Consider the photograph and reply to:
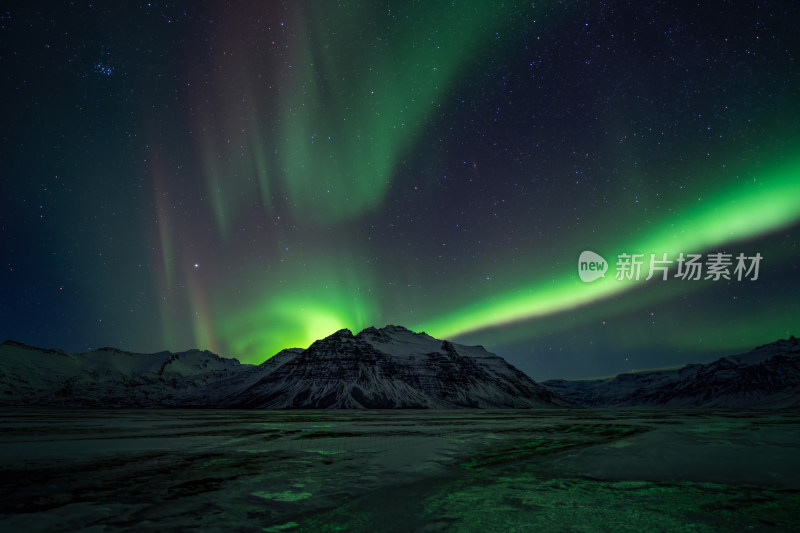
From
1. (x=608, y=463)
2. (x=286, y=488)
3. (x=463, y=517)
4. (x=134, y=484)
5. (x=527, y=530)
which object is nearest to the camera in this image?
(x=527, y=530)

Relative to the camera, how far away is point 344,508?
739 cm

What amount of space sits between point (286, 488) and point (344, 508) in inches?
95.1

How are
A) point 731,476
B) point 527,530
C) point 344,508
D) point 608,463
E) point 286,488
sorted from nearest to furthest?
point 527,530
point 344,508
point 286,488
point 731,476
point 608,463

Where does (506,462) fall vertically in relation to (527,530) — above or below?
below

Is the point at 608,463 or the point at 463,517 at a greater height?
the point at 463,517

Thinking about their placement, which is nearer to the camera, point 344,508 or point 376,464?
point 344,508

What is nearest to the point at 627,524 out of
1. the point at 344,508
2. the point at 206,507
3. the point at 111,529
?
the point at 344,508

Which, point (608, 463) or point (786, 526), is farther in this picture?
point (608, 463)

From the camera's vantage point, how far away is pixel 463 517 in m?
6.65

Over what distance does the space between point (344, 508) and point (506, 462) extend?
7603 mm

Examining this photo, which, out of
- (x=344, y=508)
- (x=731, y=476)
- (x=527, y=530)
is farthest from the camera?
(x=731, y=476)

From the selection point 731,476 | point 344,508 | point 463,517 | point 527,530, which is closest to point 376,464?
point 344,508

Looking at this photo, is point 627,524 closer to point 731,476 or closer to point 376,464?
point 731,476

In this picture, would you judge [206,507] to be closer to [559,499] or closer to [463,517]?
[463,517]
